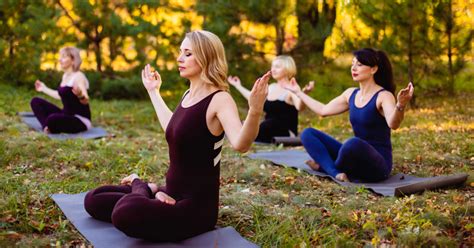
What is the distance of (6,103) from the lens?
9.34 m

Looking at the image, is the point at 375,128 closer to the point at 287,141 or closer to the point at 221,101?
the point at 287,141

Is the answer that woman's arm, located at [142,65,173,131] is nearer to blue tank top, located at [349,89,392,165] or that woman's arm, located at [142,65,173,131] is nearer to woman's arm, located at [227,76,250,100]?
blue tank top, located at [349,89,392,165]

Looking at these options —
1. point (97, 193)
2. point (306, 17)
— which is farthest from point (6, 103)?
point (97, 193)

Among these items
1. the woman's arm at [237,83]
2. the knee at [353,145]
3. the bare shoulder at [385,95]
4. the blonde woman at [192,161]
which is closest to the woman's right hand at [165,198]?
the blonde woman at [192,161]

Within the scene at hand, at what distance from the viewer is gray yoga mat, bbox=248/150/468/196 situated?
4336 mm

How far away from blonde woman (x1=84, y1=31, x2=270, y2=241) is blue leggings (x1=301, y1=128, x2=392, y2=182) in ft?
6.27

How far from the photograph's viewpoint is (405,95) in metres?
4.16

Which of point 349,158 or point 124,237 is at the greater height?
point 349,158

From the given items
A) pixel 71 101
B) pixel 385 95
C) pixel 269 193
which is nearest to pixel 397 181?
pixel 385 95

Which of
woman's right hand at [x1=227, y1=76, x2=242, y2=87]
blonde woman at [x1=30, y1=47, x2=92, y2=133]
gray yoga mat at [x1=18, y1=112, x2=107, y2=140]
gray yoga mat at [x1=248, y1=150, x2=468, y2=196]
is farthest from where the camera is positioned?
blonde woman at [x1=30, y1=47, x2=92, y2=133]

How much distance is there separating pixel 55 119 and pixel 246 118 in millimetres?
5005

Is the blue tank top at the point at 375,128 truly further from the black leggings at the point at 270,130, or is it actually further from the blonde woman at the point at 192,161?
the black leggings at the point at 270,130

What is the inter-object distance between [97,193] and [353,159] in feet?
7.86

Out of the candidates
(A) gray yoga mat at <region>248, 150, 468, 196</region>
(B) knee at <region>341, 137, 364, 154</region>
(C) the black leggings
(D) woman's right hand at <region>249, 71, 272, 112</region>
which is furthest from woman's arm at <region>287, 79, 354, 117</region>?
(D) woman's right hand at <region>249, 71, 272, 112</region>
